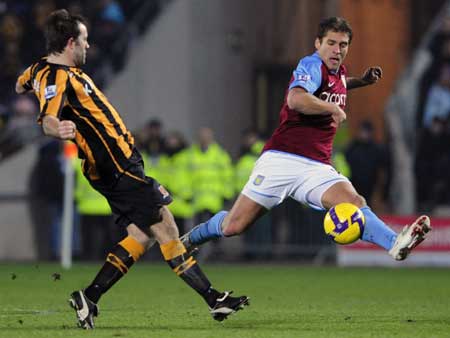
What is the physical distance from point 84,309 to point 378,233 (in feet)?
6.91

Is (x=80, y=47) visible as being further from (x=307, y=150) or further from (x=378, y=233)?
(x=378, y=233)

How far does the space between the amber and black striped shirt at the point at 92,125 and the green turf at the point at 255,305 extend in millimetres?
1127

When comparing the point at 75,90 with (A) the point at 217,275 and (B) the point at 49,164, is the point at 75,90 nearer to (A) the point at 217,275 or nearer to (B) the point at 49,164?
(A) the point at 217,275

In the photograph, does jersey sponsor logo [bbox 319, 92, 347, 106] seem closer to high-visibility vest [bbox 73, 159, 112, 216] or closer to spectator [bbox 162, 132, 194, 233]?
spectator [bbox 162, 132, 194, 233]

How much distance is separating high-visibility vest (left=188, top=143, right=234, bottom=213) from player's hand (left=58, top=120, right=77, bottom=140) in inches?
474

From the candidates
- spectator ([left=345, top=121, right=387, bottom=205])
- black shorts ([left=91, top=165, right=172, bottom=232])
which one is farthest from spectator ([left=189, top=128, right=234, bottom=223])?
black shorts ([left=91, top=165, right=172, bottom=232])

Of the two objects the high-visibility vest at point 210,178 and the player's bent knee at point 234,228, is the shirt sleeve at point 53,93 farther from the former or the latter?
the high-visibility vest at point 210,178

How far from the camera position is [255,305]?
1158 centimetres

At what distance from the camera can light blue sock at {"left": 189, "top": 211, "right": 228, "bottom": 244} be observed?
10555mm

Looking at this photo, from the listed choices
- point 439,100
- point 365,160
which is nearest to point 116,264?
point 365,160

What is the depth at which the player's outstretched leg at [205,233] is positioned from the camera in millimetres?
10562

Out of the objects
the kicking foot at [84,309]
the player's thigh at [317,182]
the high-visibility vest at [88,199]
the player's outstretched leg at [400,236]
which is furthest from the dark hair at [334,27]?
the high-visibility vest at [88,199]

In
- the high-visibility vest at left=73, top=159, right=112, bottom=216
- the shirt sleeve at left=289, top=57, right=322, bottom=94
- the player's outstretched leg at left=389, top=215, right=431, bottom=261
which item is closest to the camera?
the player's outstretched leg at left=389, top=215, right=431, bottom=261

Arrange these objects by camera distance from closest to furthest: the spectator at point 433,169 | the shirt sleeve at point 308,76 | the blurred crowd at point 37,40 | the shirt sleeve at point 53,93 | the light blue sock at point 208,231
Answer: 1. the shirt sleeve at point 53,93
2. the shirt sleeve at point 308,76
3. the light blue sock at point 208,231
4. the spectator at point 433,169
5. the blurred crowd at point 37,40
